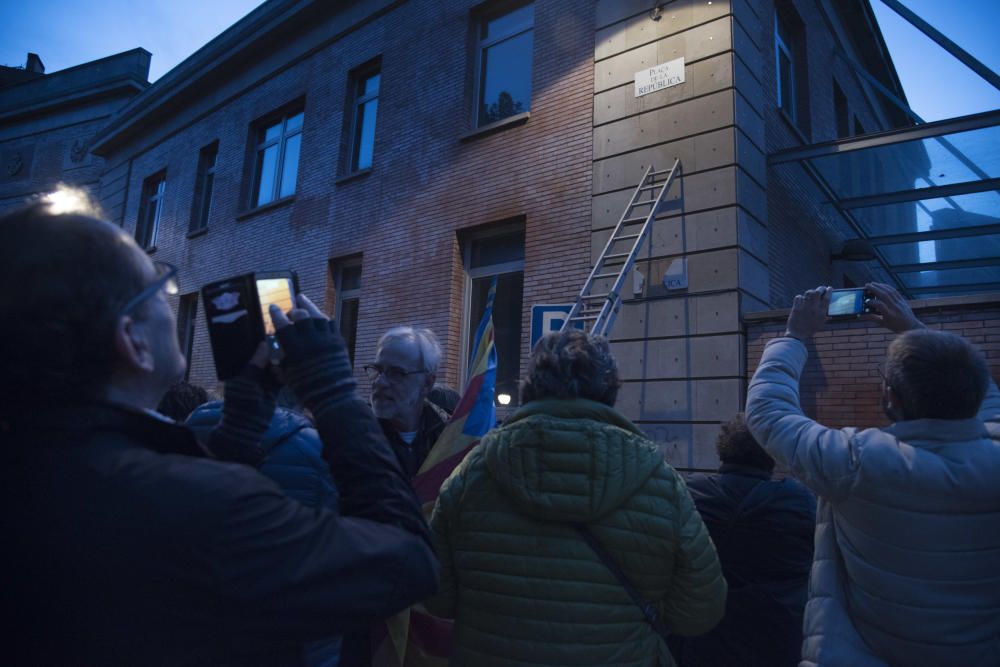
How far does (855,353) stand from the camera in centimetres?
600

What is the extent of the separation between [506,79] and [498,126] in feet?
3.65

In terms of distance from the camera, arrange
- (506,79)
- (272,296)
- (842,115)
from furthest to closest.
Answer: (842,115)
(506,79)
(272,296)

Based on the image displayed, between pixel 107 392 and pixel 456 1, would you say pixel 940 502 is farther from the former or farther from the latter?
pixel 456 1

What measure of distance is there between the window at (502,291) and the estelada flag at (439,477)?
517 centimetres

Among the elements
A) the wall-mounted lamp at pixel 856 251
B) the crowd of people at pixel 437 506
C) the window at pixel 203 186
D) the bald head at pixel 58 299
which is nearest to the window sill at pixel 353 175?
the window at pixel 203 186

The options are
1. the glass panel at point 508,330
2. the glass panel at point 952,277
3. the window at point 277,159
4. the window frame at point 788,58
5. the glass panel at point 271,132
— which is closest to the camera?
the glass panel at point 508,330

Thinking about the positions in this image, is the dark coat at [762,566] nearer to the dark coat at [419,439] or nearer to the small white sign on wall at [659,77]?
the dark coat at [419,439]

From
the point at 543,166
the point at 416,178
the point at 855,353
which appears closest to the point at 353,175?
the point at 416,178

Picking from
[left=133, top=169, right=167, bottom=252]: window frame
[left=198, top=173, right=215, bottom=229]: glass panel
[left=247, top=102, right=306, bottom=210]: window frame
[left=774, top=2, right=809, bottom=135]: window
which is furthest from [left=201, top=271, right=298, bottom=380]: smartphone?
[left=133, top=169, right=167, bottom=252]: window frame

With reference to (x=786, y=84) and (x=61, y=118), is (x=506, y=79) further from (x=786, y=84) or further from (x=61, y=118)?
(x=61, y=118)

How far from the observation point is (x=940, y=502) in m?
1.67

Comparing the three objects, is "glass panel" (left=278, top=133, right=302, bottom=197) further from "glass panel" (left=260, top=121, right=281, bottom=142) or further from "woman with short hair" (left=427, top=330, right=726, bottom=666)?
"woman with short hair" (left=427, top=330, right=726, bottom=666)

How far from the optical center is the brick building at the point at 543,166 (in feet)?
22.8

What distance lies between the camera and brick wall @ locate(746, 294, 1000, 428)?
5.46 meters
